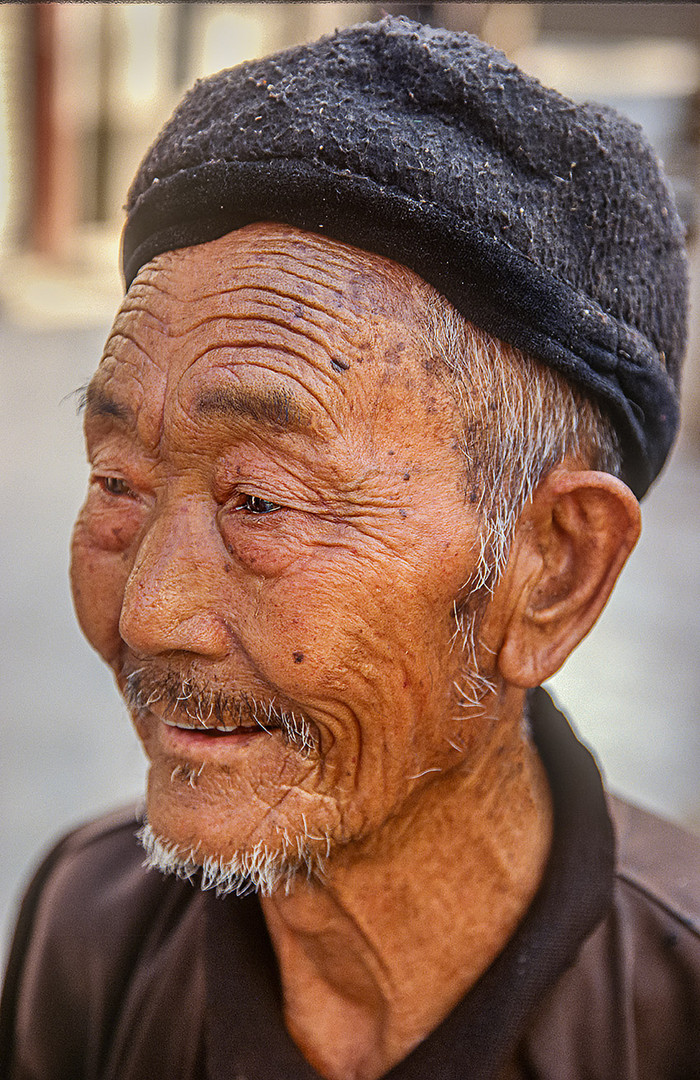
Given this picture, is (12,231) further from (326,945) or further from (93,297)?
(326,945)

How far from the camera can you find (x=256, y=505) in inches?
52.4

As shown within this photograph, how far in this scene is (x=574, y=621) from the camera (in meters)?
1.46

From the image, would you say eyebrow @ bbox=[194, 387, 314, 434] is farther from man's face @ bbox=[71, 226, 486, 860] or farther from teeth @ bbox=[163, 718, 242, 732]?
teeth @ bbox=[163, 718, 242, 732]

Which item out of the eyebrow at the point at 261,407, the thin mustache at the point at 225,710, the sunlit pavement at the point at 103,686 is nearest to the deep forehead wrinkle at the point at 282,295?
the eyebrow at the point at 261,407

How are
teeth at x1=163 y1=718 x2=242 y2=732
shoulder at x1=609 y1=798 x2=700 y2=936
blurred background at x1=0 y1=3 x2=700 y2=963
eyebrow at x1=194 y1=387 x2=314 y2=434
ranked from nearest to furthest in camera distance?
eyebrow at x1=194 y1=387 x2=314 y2=434 < teeth at x1=163 y1=718 x2=242 y2=732 < shoulder at x1=609 y1=798 x2=700 y2=936 < blurred background at x1=0 y1=3 x2=700 y2=963

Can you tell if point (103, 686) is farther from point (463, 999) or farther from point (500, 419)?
point (500, 419)

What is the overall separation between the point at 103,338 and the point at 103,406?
10.1 m

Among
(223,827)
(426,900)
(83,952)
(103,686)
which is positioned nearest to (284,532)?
(223,827)

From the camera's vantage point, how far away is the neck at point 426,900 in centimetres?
153

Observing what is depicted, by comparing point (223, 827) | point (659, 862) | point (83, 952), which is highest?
point (223, 827)

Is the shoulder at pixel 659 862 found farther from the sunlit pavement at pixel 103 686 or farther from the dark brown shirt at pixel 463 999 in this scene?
the sunlit pavement at pixel 103 686

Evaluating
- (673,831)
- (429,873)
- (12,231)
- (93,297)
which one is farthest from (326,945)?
(12,231)

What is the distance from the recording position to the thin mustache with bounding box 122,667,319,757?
1356 millimetres

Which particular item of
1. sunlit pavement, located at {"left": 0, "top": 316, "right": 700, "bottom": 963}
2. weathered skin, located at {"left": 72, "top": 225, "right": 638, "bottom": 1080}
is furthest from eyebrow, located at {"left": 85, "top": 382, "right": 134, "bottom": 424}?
sunlit pavement, located at {"left": 0, "top": 316, "right": 700, "bottom": 963}
